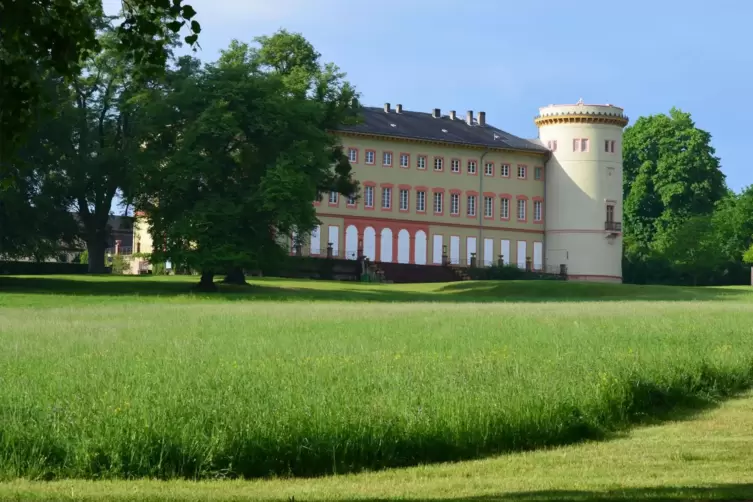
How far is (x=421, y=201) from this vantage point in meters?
98.4

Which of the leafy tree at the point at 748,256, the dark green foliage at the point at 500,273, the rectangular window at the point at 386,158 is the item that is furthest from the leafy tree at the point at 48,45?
the rectangular window at the point at 386,158

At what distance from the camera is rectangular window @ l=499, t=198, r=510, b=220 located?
330ft

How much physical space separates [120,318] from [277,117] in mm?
24346

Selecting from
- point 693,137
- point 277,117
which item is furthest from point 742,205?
point 277,117

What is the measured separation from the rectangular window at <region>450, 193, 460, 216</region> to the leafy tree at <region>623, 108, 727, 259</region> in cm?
1375

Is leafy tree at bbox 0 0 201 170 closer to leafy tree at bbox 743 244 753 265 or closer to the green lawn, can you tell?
the green lawn

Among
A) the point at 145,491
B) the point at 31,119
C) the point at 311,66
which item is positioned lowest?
the point at 145,491

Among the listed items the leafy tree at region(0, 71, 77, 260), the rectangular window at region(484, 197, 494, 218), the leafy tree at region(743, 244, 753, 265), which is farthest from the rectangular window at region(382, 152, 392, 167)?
the leafy tree at region(0, 71, 77, 260)

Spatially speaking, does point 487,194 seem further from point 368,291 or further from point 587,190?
point 368,291

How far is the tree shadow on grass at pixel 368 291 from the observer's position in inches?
2190

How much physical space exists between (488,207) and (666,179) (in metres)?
13.9

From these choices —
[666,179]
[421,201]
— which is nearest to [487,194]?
[421,201]

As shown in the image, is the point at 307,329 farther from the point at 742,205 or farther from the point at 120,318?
the point at 742,205

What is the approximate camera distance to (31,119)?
11.3 meters
